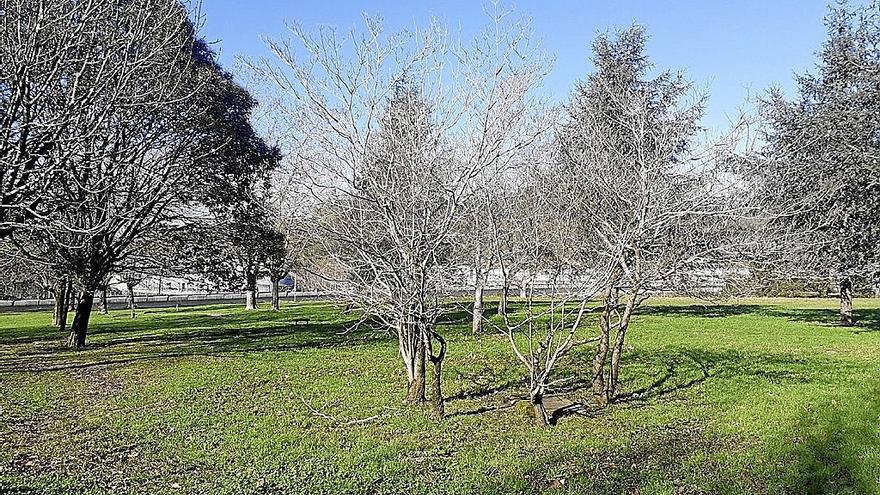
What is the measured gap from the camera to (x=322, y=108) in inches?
273

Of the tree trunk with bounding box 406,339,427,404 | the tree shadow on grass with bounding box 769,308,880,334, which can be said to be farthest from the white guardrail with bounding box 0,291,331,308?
the tree trunk with bounding box 406,339,427,404

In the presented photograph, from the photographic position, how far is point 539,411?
6820mm

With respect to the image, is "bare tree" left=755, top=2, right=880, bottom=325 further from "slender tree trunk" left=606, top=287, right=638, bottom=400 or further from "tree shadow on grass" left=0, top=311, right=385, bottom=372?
"tree shadow on grass" left=0, top=311, right=385, bottom=372

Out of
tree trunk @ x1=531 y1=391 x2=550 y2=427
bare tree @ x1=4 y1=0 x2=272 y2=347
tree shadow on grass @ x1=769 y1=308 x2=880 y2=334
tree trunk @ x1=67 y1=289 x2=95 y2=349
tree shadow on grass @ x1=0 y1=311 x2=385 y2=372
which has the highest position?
bare tree @ x1=4 y1=0 x2=272 y2=347

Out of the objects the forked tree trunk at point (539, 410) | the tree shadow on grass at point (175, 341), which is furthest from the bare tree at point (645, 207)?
the tree shadow on grass at point (175, 341)

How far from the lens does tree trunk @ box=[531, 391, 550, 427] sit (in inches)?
266

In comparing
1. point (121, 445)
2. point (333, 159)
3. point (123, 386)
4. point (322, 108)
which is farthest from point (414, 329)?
point (123, 386)

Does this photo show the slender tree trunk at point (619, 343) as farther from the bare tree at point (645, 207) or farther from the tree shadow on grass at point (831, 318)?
the tree shadow on grass at point (831, 318)

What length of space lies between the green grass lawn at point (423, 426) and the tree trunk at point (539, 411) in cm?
12

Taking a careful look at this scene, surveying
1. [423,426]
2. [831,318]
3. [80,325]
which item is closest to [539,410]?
[423,426]

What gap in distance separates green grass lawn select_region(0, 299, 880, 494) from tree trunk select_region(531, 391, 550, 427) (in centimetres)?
12

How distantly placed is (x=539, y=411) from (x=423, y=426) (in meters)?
1.17

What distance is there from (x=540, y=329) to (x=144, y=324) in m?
13.0

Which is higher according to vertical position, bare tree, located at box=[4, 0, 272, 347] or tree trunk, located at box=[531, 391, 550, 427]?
bare tree, located at box=[4, 0, 272, 347]
